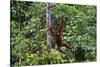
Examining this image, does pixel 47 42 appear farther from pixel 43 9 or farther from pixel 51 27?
pixel 43 9

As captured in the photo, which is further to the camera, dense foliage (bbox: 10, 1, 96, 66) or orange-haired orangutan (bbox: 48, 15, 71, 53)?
orange-haired orangutan (bbox: 48, 15, 71, 53)

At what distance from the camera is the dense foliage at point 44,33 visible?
2080 millimetres

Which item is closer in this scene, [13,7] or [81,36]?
[13,7]

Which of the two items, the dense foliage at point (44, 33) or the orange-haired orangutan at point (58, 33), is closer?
the dense foliage at point (44, 33)

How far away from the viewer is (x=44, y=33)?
85.5 inches

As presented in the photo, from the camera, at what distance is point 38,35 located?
2.16m

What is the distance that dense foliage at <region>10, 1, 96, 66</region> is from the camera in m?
2.08

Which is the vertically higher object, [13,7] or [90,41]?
[13,7]

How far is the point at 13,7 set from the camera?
2.07m

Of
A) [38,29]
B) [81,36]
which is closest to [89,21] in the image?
[81,36]
